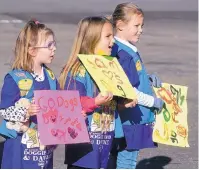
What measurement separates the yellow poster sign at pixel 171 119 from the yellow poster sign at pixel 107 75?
714 mm

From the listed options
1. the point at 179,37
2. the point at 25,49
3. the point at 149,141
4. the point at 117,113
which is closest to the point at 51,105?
the point at 25,49

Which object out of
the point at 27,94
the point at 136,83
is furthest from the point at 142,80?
the point at 27,94

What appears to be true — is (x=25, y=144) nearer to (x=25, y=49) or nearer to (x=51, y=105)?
(x=51, y=105)

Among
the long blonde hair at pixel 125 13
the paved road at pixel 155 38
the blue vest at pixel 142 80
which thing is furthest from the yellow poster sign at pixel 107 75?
the paved road at pixel 155 38

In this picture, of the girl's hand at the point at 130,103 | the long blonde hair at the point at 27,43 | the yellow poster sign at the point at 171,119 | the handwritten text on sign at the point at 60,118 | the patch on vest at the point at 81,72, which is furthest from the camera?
the yellow poster sign at the point at 171,119

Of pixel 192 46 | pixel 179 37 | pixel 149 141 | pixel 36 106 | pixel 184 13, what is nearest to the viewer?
pixel 36 106

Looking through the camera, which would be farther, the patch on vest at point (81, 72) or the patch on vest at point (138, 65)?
the patch on vest at point (138, 65)

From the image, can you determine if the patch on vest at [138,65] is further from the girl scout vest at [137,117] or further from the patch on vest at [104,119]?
the patch on vest at [104,119]

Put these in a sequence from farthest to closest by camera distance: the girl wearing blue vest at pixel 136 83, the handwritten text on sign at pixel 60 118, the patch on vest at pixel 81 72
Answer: the girl wearing blue vest at pixel 136 83, the patch on vest at pixel 81 72, the handwritten text on sign at pixel 60 118

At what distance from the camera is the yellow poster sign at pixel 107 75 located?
4.77 meters

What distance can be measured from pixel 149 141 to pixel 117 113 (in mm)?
481

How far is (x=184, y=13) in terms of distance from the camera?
20344mm

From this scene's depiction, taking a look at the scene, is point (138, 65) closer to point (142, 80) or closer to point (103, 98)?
point (142, 80)

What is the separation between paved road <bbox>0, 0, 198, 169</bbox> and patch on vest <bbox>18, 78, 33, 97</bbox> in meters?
2.23
